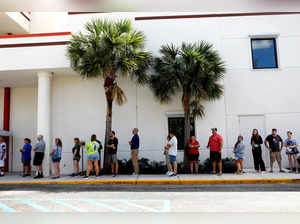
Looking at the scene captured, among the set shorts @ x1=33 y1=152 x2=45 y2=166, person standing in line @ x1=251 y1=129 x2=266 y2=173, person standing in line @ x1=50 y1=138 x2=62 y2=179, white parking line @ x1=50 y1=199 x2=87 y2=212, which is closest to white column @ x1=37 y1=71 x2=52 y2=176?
shorts @ x1=33 y1=152 x2=45 y2=166

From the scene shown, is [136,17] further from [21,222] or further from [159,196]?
[21,222]

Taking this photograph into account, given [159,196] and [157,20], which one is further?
[157,20]

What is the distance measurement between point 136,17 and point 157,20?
3.48ft

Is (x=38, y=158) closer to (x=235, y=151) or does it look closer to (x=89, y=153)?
(x=89, y=153)

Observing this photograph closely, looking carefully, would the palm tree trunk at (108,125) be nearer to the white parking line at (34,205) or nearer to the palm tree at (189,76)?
the palm tree at (189,76)

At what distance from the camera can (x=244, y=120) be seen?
1323cm

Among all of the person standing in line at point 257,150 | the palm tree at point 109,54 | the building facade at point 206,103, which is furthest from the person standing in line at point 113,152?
the person standing in line at point 257,150

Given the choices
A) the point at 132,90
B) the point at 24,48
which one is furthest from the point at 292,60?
the point at 24,48

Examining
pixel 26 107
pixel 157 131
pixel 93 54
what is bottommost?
pixel 157 131

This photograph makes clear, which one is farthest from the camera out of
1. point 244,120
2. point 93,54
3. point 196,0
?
point 244,120

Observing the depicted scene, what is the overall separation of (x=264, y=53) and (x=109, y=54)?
7.62m

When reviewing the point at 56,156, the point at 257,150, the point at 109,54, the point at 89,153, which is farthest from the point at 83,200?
the point at 257,150

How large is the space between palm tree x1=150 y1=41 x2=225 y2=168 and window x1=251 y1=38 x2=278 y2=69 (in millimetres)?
2252

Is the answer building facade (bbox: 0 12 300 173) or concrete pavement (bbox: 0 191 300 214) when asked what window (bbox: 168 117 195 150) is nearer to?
building facade (bbox: 0 12 300 173)
